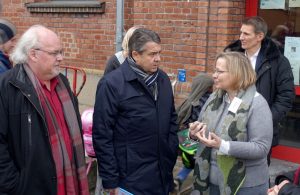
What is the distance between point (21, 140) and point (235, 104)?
1459 mm

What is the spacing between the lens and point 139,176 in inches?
132

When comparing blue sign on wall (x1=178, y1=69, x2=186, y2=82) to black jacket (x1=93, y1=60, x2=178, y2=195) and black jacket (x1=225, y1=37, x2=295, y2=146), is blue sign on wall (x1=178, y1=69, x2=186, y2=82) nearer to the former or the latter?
black jacket (x1=225, y1=37, x2=295, y2=146)

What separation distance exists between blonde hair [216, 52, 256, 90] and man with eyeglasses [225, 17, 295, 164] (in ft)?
3.14

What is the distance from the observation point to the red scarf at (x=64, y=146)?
9.51 ft

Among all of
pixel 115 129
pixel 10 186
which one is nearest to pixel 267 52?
pixel 115 129

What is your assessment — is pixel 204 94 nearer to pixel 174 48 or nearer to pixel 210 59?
pixel 210 59

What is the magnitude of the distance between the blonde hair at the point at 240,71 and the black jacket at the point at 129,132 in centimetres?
56

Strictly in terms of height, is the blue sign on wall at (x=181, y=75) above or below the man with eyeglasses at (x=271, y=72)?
below

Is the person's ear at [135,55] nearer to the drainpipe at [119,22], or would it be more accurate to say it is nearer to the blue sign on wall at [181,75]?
the blue sign on wall at [181,75]

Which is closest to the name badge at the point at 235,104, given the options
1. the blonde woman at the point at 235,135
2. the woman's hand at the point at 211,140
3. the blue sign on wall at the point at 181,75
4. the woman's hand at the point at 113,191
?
the blonde woman at the point at 235,135

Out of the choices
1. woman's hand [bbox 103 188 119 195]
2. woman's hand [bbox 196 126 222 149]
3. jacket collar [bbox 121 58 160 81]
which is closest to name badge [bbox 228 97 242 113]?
woman's hand [bbox 196 126 222 149]

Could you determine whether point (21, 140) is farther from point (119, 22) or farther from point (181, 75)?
point (119, 22)

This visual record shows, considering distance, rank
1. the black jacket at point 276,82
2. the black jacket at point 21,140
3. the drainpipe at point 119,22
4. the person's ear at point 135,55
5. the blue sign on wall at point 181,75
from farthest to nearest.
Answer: the drainpipe at point 119,22 < the blue sign on wall at point 181,75 < the black jacket at point 276,82 < the person's ear at point 135,55 < the black jacket at point 21,140

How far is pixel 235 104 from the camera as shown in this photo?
3215 mm
